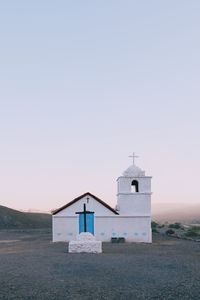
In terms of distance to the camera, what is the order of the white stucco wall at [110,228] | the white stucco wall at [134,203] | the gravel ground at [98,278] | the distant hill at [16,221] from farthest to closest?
the distant hill at [16,221], the white stucco wall at [134,203], the white stucco wall at [110,228], the gravel ground at [98,278]

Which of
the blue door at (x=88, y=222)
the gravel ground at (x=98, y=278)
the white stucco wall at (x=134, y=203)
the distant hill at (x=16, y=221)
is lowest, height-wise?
the distant hill at (x=16, y=221)

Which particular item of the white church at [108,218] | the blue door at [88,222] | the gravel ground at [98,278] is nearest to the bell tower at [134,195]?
the white church at [108,218]

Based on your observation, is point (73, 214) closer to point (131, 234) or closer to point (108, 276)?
point (131, 234)

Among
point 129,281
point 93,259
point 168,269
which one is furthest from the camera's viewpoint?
point 93,259

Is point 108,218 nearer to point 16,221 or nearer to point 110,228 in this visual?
point 110,228

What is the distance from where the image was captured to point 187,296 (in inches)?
397

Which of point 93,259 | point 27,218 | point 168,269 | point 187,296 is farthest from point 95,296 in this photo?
point 27,218

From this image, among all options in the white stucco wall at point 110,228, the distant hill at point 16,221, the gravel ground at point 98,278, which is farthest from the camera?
the distant hill at point 16,221

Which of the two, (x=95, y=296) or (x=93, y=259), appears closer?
(x=95, y=296)

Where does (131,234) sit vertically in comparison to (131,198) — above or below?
below

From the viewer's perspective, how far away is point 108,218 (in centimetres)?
2980

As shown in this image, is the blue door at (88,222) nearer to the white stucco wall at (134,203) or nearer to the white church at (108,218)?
the white church at (108,218)

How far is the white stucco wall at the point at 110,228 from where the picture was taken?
2944 cm

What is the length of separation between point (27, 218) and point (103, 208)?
50.3 metres
